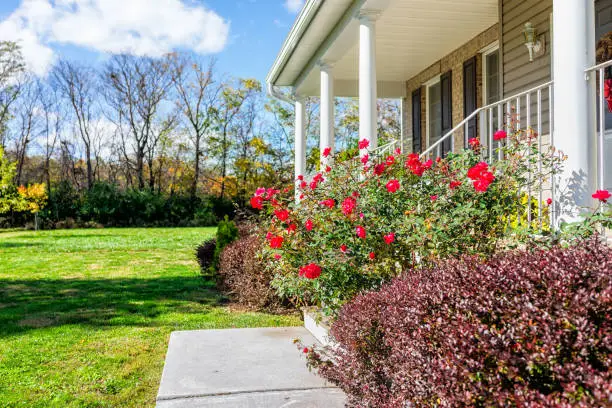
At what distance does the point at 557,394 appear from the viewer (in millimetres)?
1617

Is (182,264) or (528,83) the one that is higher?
(528,83)

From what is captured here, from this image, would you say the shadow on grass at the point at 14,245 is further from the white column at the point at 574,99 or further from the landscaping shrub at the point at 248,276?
the white column at the point at 574,99

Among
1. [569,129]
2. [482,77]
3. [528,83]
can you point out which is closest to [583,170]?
[569,129]

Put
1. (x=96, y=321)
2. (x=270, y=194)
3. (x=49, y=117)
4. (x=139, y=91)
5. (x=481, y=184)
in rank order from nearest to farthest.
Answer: (x=481, y=184)
(x=270, y=194)
(x=96, y=321)
(x=139, y=91)
(x=49, y=117)

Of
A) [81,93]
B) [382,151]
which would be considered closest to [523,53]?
[382,151]

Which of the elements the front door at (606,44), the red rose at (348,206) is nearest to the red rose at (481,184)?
the red rose at (348,206)

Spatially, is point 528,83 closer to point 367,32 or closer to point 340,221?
point 367,32

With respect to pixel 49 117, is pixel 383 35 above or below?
below

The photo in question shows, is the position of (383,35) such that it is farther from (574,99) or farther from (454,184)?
(574,99)

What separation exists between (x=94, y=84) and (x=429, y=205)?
27036 millimetres

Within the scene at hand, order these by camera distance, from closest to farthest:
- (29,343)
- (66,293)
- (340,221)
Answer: (340,221), (29,343), (66,293)

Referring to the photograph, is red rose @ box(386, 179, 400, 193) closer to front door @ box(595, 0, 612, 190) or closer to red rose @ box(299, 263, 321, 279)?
red rose @ box(299, 263, 321, 279)

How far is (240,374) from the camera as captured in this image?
3.84m

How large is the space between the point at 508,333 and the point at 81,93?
1139 inches
